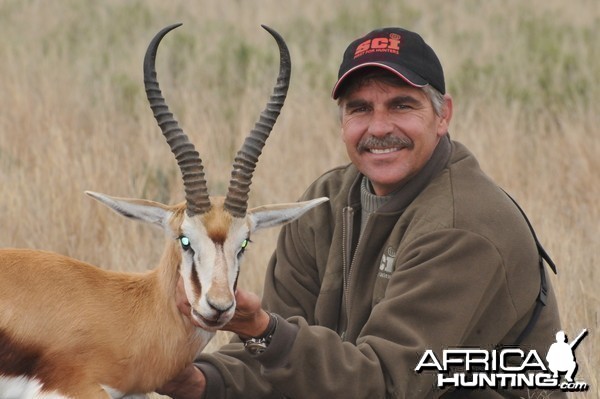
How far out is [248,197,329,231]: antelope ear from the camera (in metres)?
5.20

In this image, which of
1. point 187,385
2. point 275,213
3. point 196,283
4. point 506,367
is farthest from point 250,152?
point 506,367

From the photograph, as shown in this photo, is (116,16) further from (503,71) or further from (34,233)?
(34,233)

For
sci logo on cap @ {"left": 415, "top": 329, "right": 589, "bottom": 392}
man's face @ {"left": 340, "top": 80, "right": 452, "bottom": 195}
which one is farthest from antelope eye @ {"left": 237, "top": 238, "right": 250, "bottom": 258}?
sci logo on cap @ {"left": 415, "top": 329, "right": 589, "bottom": 392}

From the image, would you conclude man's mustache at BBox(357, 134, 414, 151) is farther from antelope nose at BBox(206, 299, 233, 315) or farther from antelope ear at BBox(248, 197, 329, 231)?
antelope nose at BBox(206, 299, 233, 315)

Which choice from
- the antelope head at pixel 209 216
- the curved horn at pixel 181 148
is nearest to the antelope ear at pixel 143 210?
the antelope head at pixel 209 216

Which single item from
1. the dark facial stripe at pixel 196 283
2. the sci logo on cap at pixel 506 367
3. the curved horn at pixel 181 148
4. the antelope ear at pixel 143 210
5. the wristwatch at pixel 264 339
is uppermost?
the curved horn at pixel 181 148

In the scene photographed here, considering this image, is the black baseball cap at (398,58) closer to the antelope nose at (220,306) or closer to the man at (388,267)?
the man at (388,267)

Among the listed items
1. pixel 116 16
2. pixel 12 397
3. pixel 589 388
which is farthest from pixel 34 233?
pixel 116 16

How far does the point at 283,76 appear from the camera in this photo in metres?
5.27

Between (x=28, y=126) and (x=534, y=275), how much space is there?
7.03m

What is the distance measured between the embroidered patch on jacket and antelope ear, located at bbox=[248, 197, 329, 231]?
43 centimetres

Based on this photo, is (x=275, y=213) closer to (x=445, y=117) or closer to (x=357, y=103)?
(x=357, y=103)

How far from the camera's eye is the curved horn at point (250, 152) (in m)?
5.00

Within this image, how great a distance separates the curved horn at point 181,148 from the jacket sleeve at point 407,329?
0.69 meters
